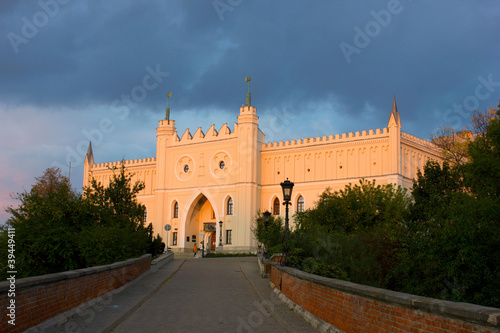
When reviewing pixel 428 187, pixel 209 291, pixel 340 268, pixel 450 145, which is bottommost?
pixel 209 291

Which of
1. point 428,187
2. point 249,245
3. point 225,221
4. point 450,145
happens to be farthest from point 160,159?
point 428,187

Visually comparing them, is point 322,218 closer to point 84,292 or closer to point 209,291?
point 209,291

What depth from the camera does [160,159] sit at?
54.4m

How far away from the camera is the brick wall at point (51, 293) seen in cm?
752

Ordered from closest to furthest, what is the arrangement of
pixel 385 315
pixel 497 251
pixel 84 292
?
pixel 385 315 → pixel 497 251 → pixel 84 292

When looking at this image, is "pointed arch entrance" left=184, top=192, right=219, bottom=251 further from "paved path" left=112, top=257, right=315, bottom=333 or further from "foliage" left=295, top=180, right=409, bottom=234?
"paved path" left=112, top=257, right=315, bottom=333

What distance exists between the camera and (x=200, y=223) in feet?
177

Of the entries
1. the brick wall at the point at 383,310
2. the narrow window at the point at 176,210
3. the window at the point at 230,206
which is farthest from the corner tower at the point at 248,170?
the brick wall at the point at 383,310

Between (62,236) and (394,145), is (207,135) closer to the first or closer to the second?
(394,145)

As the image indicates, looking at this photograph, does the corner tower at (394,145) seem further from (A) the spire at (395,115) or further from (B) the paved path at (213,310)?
(B) the paved path at (213,310)

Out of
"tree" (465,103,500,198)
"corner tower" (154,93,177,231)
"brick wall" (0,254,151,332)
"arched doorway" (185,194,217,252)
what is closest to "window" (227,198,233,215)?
"arched doorway" (185,194,217,252)

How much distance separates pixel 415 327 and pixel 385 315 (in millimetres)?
739

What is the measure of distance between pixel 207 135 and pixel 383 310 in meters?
46.2

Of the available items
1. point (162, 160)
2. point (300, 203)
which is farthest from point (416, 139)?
point (162, 160)
